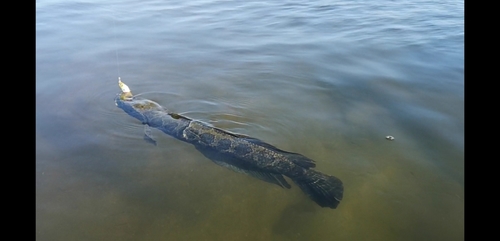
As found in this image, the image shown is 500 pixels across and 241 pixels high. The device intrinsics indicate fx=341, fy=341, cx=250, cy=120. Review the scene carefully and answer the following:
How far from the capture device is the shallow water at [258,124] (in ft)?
12.0

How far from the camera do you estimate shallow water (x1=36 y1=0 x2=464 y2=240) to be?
3.64 m

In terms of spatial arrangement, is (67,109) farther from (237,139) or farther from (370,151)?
(370,151)

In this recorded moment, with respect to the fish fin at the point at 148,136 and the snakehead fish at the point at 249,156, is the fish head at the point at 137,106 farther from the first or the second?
the fish fin at the point at 148,136

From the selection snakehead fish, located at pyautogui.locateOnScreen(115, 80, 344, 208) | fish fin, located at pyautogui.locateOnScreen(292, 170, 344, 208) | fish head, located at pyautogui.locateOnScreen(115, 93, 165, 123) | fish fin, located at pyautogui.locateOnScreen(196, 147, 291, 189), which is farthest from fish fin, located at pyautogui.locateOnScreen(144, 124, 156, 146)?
fish fin, located at pyautogui.locateOnScreen(292, 170, 344, 208)

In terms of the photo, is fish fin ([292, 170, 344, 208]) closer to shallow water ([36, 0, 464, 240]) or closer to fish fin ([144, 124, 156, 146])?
shallow water ([36, 0, 464, 240])

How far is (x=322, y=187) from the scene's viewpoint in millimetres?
3924

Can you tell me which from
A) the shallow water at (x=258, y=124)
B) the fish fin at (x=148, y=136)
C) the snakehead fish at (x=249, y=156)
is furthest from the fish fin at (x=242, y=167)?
the fish fin at (x=148, y=136)

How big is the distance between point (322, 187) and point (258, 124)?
65.5 inches

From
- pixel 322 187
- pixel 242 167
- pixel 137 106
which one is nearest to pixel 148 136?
pixel 137 106

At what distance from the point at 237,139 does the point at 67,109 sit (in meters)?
3.10

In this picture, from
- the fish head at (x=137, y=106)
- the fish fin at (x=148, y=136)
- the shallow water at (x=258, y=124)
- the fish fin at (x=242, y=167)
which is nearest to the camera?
the shallow water at (x=258, y=124)

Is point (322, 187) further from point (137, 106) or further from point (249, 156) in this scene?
point (137, 106)

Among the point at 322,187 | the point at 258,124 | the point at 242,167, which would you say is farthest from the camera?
the point at 258,124
